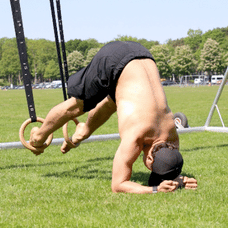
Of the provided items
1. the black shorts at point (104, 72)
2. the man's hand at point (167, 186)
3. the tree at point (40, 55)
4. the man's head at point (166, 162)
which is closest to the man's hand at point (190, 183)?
the man's hand at point (167, 186)

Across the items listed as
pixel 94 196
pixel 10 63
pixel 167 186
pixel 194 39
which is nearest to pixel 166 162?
pixel 167 186

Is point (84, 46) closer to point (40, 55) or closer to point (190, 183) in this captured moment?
point (40, 55)

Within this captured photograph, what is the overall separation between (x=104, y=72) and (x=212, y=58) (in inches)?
3283

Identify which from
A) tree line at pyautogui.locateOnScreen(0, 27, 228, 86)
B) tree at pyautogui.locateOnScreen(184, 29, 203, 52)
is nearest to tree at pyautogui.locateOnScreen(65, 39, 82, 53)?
tree line at pyautogui.locateOnScreen(0, 27, 228, 86)

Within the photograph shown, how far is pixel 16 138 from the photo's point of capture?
356 inches

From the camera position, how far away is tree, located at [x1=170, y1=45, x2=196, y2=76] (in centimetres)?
8688

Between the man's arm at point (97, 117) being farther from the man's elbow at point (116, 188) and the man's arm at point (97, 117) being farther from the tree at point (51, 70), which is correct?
the tree at point (51, 70)

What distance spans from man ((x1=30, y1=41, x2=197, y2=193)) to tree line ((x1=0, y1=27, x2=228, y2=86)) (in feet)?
265

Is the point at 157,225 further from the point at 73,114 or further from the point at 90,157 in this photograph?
the point at 90,157

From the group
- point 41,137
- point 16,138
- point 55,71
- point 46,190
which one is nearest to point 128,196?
point 46,190

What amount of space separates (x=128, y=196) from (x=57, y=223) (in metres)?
0.96

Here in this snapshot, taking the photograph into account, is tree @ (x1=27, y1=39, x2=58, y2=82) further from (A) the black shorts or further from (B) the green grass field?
(A) the black shorts

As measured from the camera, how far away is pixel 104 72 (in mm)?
3916

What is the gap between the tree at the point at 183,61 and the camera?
3420 inches
